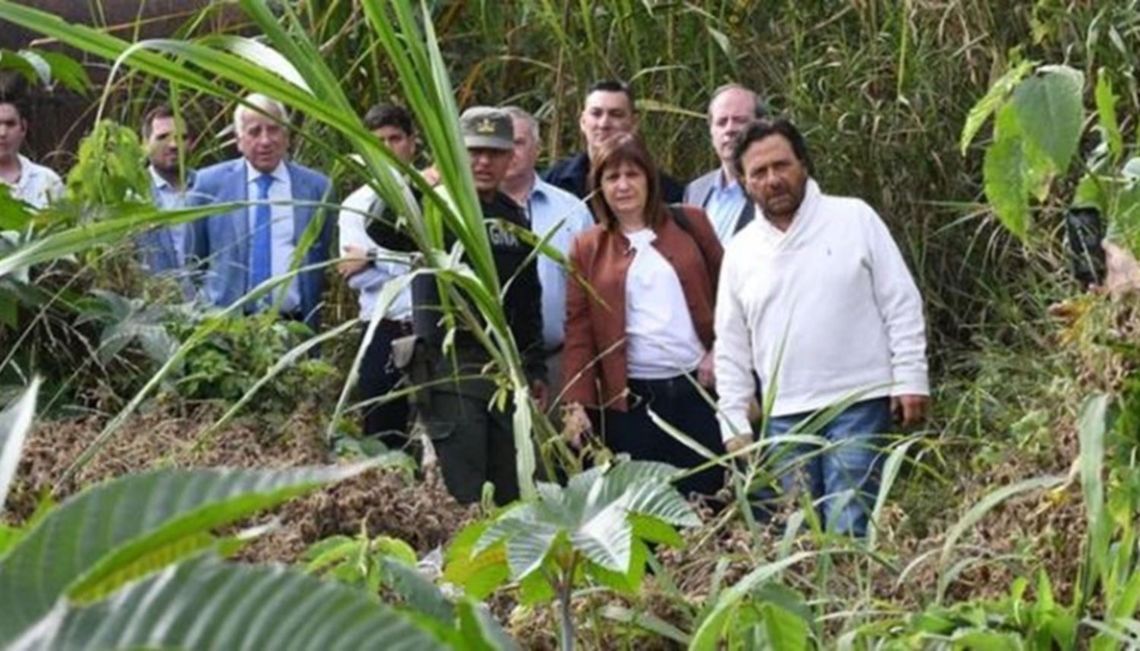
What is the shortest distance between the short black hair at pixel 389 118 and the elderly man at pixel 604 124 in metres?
0.54

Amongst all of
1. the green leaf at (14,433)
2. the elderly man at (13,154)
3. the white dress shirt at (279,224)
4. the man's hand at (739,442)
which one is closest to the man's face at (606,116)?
the white dress shirt at (279,224)

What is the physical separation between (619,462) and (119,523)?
2.39 m

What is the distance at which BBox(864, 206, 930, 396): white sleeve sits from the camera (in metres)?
6.77

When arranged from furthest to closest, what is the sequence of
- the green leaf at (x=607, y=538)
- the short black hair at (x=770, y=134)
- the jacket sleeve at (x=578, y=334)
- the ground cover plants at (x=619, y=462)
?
the jacket sleeve at (x=578, y=334)
the short black hair at (x=770, y=134)
the green leaf at (x=607, y=538)
the ground cover plants at (x=619, y=462)

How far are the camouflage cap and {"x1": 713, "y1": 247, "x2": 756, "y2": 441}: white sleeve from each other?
105cm

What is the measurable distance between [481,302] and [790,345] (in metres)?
3.20

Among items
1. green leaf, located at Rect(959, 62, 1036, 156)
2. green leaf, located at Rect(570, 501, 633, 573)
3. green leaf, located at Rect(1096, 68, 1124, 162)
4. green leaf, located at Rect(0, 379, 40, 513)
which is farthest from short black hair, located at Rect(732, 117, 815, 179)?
green leaf, located at Rect(0, 379, 40, 513)

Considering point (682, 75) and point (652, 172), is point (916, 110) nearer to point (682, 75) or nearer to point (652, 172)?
point (682, 75)

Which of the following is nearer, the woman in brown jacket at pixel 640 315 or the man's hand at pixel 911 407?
the man's hand at pixel 911 407

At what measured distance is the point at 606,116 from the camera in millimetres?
8719

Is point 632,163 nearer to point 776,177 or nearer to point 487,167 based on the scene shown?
point 487,167

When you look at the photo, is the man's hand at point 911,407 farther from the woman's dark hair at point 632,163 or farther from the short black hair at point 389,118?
the short black hair at point 389,118

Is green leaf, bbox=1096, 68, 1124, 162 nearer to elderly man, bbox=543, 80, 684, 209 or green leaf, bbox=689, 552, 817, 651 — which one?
green leaf, bbox=689, 552, 817, 651

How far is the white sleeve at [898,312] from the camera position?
6766 millimetres
